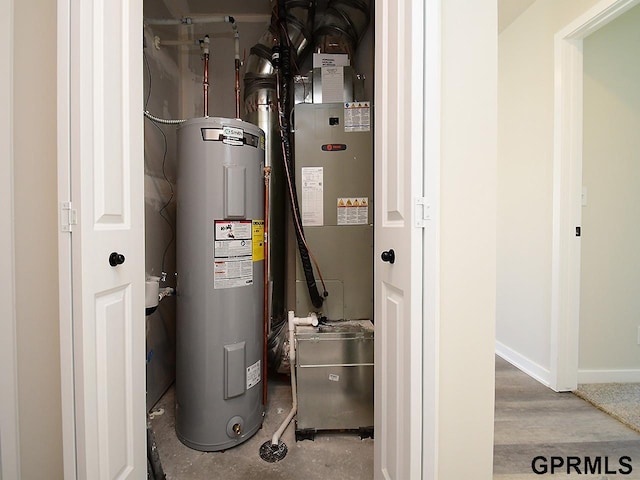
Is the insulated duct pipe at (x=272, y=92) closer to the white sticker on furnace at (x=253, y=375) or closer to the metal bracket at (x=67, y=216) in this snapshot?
the white sticker on furnace at (x=253, y=375)

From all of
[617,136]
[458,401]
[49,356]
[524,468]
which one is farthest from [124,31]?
[617,136]

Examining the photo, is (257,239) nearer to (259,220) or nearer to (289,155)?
(259,220)

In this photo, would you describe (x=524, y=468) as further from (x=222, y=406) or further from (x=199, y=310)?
(x=199, y=310)

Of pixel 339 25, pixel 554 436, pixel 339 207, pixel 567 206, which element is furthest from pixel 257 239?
pixel 567 206

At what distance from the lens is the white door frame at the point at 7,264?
31.1 inches

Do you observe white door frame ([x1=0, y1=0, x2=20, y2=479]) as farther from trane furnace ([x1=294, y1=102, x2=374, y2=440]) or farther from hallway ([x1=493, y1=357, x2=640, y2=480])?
hallway ([x1=493, y1=357, x2=640, y2=480])

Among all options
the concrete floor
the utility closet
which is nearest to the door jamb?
the utility closet

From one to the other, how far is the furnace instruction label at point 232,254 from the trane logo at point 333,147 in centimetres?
63

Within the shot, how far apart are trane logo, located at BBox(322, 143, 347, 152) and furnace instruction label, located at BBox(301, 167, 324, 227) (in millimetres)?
119

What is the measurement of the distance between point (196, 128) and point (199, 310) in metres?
0.89

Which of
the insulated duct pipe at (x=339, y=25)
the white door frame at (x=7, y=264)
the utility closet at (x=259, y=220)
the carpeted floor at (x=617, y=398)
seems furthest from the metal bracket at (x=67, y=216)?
the carpeted floor at (x=617, y=398)

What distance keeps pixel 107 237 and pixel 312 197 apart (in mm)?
1083

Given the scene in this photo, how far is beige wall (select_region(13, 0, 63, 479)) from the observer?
2.67 feet

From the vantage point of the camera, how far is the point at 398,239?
85cm
